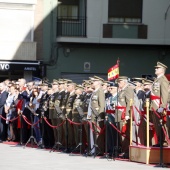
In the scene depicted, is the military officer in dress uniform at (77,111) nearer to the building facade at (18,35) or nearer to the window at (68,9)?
the building facade at (18,35)

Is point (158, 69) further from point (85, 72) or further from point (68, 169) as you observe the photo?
point (85, 72)

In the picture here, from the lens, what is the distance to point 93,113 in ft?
74.3

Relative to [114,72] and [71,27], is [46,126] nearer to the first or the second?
[114,72]

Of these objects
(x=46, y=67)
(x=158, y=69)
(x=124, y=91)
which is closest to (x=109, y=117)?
(x=124, y=91)

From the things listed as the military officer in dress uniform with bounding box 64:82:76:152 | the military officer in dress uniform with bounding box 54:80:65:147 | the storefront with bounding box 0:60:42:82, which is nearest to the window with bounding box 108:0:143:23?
the storefront with bounding box 0:60:42:82

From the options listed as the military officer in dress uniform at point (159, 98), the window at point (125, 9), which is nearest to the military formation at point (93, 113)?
the military officer in dress uniform at point (159, 98)

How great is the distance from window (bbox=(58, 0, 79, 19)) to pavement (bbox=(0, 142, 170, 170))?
18.3 metres

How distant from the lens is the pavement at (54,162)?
19.0 meters

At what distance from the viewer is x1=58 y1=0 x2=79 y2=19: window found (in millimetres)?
41938

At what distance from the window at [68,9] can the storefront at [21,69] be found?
121 inches

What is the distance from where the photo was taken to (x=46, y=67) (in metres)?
41.4

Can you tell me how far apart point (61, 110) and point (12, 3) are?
685 inches

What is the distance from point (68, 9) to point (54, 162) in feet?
73.3

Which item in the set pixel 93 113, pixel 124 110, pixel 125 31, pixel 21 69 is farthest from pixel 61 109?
pixel 125 31
